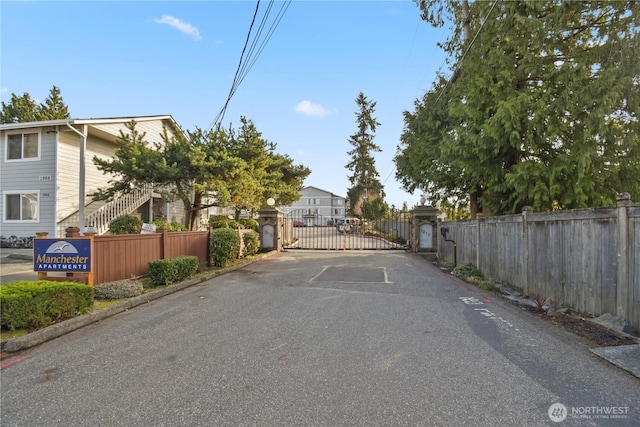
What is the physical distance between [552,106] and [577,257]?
516 centimetres

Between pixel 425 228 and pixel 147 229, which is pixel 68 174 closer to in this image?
pixel 147 229

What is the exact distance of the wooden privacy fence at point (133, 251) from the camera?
23.8ft

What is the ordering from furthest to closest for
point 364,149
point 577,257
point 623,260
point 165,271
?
point 364,149 < point 165,271 < point 577,257 < point 623,260

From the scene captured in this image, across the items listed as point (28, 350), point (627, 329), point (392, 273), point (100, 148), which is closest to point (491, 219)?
point (392, 273)

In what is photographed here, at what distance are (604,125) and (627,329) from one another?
19.4 ft

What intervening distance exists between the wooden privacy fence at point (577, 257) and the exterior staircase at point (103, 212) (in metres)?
12.8

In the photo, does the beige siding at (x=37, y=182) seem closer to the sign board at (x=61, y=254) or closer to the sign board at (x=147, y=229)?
the sign board at (x=147, y=229)

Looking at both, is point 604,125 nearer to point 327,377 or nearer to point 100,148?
point 327,377

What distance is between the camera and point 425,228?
58.0 ft

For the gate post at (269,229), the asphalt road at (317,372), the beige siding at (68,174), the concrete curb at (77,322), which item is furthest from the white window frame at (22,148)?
the asphalt road at (317,372)

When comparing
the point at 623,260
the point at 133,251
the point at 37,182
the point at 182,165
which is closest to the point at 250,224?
the point at 182,165

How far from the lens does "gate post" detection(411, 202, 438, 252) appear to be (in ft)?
57.7

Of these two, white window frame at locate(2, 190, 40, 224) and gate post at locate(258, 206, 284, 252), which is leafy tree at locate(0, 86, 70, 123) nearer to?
white window frame at locate(2, 190, 40, 224)

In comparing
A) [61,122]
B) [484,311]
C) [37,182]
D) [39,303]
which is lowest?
[484,311]
